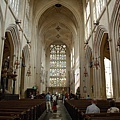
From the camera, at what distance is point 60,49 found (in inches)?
1699

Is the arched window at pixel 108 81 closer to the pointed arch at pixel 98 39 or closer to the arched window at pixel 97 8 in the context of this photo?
the pointed arch at pixel 98 39

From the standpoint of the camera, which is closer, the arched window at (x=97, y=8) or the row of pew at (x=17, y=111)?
the row of pew at (x=17, y=111)

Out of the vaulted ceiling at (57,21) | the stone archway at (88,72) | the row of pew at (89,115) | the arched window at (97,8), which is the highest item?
the vaulted ceiling at (57,21)

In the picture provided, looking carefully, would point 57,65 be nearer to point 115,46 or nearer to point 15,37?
point 15,37

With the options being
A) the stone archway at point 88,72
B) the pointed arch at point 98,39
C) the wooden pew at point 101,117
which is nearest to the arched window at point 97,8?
the pointed arch at point 98,39

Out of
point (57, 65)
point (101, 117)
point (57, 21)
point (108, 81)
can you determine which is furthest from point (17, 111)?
point (57, 65)

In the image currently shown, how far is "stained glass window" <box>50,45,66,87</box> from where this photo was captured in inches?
1602

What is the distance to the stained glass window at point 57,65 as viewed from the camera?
40.7 m

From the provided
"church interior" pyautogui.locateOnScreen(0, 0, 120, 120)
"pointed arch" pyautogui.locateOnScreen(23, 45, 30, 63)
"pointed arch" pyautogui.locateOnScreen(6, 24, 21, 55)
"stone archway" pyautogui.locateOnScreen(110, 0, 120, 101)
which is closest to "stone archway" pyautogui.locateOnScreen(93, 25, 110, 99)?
"church interior" pyautogui.locateOnScreen(0, 0, 120, 120)

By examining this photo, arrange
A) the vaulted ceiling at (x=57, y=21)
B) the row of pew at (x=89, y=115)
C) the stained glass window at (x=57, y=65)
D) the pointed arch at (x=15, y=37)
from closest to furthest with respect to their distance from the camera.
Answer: the row of pew at (x=89, y=115) < the pointed arch at (x=15, y=37) < the vaulted ceiling at (x=57, y=21) < the stained glass window at (x=57, y=65)

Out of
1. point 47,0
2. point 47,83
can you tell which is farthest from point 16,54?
point 47,83

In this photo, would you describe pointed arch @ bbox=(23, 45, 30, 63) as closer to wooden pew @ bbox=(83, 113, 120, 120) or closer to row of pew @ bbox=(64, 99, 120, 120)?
row of pew @ bbox=(64, 99, 120, 120)

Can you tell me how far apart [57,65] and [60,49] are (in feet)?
14.4

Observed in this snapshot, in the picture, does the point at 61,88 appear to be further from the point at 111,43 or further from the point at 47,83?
the point at 111,43
